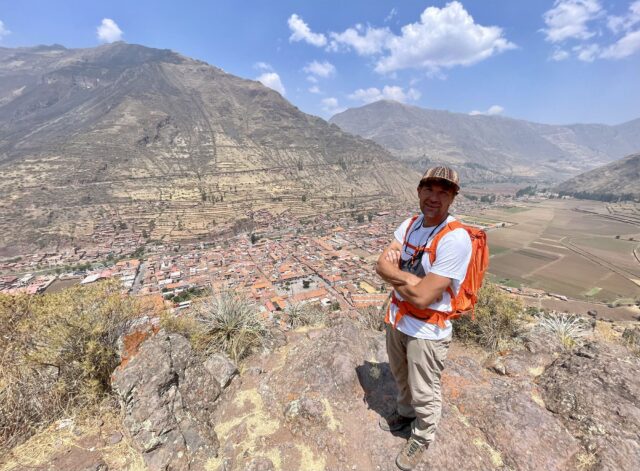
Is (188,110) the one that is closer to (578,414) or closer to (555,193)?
(578,414)

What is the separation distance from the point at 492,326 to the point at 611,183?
172 meters

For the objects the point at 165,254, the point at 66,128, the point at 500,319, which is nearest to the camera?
the point at 500,319

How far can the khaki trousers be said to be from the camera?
2.58 m

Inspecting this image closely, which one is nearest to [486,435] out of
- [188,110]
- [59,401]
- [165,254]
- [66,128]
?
[59,401]

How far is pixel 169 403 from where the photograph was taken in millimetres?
3564

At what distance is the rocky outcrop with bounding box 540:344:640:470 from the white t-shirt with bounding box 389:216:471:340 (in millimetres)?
2335

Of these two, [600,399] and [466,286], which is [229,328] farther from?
[600,399]

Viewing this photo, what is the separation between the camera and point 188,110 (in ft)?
425

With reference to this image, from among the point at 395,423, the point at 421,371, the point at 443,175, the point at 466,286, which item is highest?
the point at 443,175

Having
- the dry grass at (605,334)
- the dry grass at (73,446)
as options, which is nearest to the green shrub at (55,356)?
the dry grass at (73,446)

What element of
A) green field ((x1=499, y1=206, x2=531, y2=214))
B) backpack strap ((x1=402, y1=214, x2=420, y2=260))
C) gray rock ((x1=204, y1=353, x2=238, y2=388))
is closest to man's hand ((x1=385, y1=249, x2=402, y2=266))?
backpack strap ((x1=402, y1=214, x2=420, y2=260))

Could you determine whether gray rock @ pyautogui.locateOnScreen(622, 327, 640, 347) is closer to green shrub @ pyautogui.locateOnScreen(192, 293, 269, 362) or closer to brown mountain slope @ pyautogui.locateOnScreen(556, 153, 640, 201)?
green shrub @ pyautogui.locateOnScreen(192, 293, 269, 362)

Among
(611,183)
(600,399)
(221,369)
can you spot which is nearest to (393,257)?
(600,399)

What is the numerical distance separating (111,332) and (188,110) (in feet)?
496
